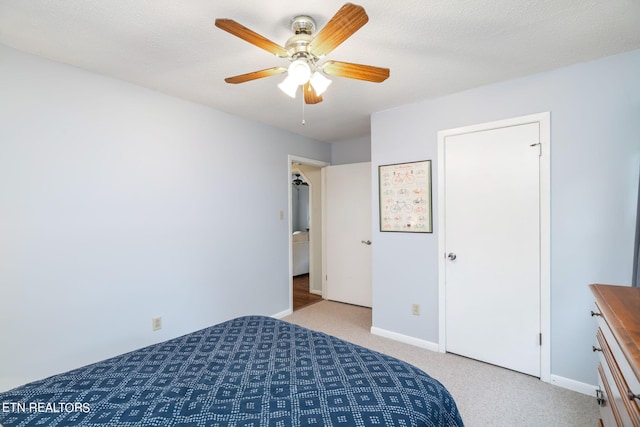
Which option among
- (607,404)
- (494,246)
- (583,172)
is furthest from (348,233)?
(607,404)

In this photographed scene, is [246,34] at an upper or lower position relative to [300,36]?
lower

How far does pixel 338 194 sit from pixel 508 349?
2716 millimetres

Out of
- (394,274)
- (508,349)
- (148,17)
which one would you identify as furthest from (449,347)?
(148,17)

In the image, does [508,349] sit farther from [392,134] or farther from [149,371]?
[149,371]

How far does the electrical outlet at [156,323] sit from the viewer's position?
2.54 meters

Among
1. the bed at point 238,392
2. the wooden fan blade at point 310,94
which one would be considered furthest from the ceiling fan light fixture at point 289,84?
the bed at point 238,392

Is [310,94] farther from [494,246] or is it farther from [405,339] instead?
[405,339]

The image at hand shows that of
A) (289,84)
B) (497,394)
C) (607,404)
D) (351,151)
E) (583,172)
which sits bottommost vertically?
(497,394)

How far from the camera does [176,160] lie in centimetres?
272

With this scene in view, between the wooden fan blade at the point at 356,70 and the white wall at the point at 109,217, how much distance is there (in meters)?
1.75

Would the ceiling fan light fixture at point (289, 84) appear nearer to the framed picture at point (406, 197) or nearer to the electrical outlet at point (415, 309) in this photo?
the framed picture at point (406, 197)

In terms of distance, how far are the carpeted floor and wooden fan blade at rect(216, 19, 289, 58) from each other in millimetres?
2431

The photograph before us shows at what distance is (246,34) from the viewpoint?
4.38 feet

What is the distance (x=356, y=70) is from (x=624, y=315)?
159cm
